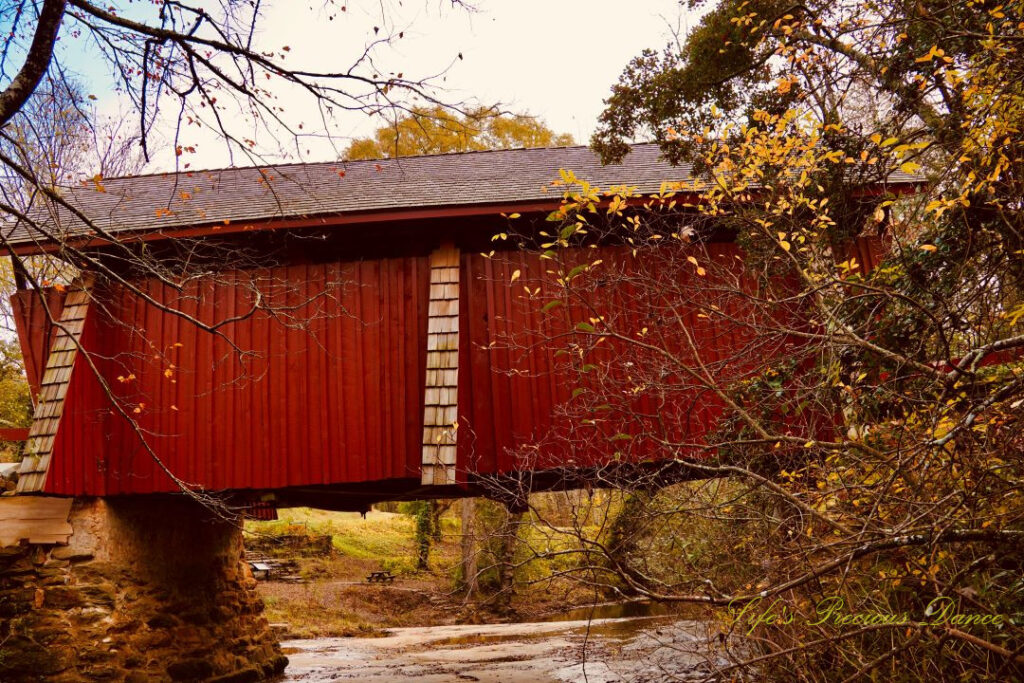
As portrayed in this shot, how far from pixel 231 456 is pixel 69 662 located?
2347mm

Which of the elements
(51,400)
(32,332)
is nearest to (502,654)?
(51,400)

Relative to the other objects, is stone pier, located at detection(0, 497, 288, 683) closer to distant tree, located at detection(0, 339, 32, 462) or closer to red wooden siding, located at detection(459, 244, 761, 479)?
red wooden siding, located at detection(459, 244, 761, 479)

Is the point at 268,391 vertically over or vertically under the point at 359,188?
under

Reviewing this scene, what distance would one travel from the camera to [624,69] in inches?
313


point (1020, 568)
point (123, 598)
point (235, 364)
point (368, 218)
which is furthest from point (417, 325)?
point (1020, 568)

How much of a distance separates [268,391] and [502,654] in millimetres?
5148

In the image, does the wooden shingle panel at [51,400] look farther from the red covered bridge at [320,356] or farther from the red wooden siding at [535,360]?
the red wooden siding at [535,360]

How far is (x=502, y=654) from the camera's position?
397 inches

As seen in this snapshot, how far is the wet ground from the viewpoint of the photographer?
808 centimetres

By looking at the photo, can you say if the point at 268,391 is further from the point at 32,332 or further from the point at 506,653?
the point at 506,653

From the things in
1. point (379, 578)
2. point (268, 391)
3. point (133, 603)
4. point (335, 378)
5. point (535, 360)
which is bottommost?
point (379, 578)

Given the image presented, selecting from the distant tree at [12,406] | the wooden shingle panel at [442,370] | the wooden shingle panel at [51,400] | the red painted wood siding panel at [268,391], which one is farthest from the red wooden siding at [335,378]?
the distant tree at [12,406]

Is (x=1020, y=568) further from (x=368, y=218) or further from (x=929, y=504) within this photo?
(x=368, y=218)

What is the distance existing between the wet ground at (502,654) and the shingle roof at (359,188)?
496 centimetres
